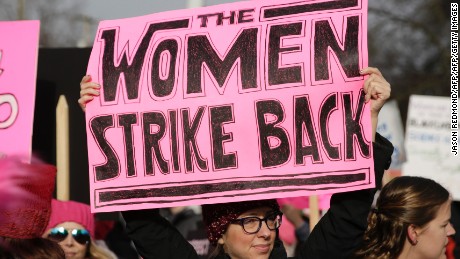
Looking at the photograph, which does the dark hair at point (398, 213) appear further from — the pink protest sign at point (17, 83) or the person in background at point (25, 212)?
the pink protest sign at point (17, 83)

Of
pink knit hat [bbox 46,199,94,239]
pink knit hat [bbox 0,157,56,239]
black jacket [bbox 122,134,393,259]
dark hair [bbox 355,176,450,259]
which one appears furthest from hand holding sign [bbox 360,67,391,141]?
pink knit hat [bbox 46,199,94,239]

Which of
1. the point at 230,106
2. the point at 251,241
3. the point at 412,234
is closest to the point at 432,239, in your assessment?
the point at 412,234

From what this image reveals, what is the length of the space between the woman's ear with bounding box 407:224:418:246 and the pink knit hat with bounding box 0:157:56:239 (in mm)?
1409

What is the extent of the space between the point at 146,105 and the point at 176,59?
182 mm

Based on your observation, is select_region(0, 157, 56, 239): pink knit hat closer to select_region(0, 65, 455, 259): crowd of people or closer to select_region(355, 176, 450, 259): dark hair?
select_region(0, 65, 455, 259): crowd of people

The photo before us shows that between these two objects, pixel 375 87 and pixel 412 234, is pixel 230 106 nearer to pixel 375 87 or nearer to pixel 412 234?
pixel 375 87

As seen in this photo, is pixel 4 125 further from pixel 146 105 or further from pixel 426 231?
pixel 426 231

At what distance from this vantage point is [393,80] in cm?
2439

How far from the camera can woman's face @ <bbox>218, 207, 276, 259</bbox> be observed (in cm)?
351

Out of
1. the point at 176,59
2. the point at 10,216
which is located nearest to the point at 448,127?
the point at 176,59

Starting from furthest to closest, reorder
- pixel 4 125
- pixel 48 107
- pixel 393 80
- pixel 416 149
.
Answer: pixel 393 80 → pixel 416 149 → pixel 48 107 → pixel 4 125

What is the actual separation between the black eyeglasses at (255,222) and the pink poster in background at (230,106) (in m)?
0.12

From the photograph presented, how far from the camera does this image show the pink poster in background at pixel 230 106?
3.42 metres

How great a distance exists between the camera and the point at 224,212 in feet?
11.8
